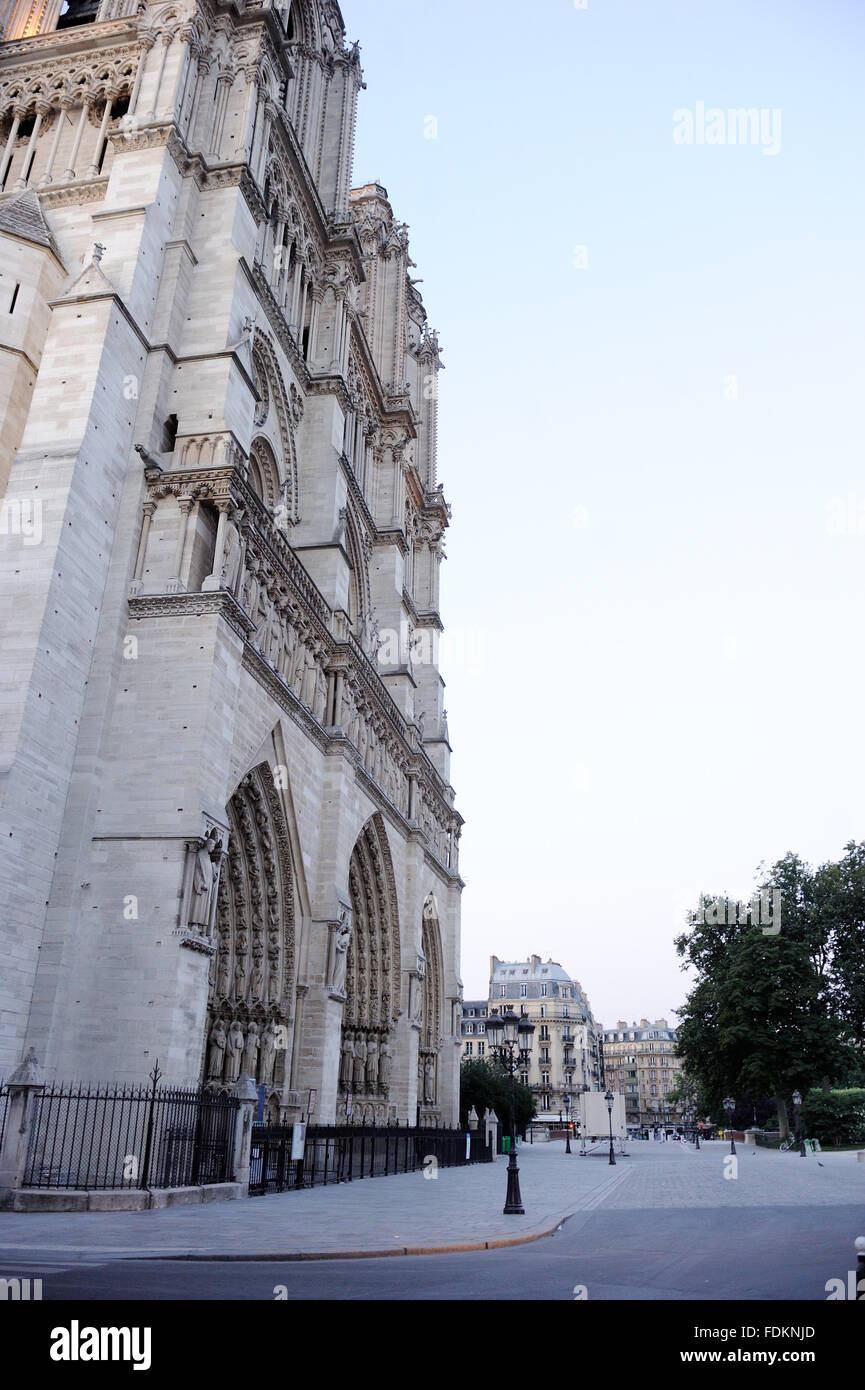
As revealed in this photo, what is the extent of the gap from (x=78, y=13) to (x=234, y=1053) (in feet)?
115

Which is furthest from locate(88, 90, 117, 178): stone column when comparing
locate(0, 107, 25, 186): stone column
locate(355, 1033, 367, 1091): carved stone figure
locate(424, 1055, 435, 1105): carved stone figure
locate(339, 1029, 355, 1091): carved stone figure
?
locate(424, 1055, 435, 1105): carved stone figure

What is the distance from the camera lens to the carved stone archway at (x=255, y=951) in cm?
2052

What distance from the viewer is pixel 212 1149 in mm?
15906

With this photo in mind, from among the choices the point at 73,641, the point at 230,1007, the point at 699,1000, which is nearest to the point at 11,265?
the point at 73,641

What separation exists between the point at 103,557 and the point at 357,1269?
14.0 metres

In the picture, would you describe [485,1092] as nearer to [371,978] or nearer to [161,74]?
[371,978]

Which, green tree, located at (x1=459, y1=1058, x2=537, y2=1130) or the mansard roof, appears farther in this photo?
green tree, located at (x1=459, y1=1058, x2=537, y2=1130)

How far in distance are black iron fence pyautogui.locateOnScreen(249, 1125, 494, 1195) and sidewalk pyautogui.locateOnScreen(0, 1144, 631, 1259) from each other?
31.2 inches

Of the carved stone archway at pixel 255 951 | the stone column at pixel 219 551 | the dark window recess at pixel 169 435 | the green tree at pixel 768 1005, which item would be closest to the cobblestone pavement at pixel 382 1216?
the carved stone archway at pixel 255 951

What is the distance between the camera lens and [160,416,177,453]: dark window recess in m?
21.3

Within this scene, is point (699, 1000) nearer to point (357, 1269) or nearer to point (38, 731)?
point (38, 731)

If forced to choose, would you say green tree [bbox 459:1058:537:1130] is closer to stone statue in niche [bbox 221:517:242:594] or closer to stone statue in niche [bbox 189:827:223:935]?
stone statue in niche [bbox 189:827:223:935]

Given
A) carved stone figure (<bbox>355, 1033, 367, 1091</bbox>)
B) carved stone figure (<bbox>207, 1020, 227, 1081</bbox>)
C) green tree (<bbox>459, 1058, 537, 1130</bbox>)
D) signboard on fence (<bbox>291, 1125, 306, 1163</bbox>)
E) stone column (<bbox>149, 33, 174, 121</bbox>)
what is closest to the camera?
signboard on fence (<bbox>291, 1125, 306, 1163</bbox>)

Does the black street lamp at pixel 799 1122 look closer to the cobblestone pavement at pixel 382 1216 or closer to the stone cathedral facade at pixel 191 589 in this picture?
the cobblestone pavement at pixel 382 1216
